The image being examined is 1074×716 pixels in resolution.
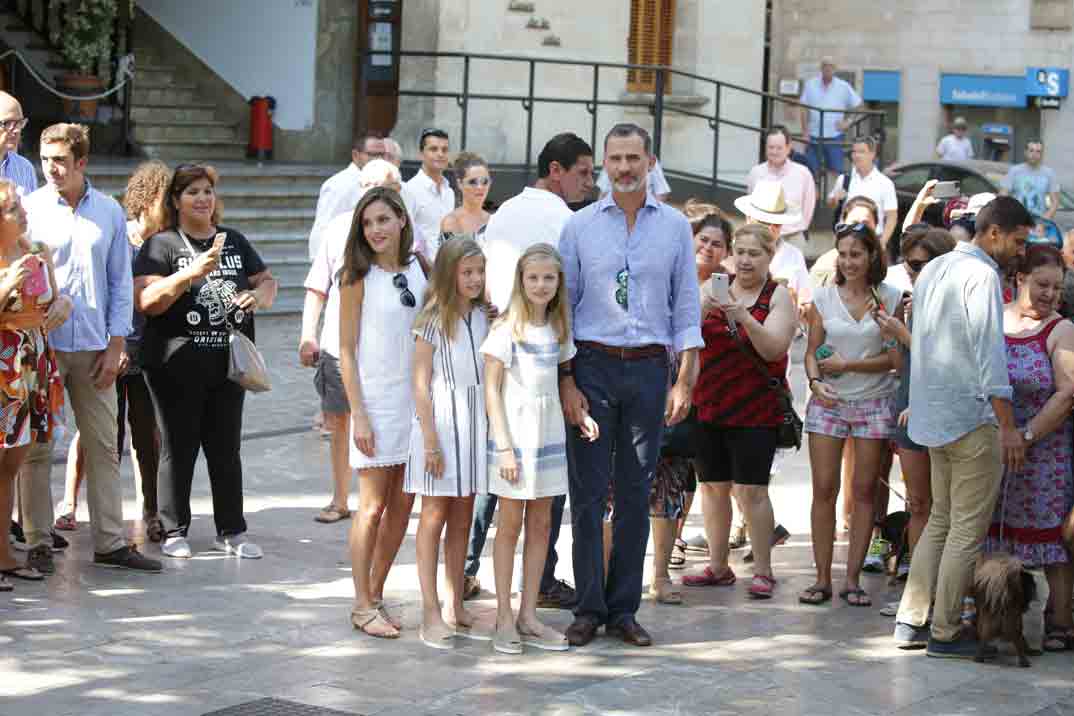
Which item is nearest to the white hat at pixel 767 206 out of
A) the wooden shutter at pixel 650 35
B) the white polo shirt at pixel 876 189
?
the white polo shirt at pixel 876 189

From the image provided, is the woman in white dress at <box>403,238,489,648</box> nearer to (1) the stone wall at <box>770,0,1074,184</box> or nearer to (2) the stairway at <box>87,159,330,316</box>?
(2) the stairway at <box>87,159,330,316</box>

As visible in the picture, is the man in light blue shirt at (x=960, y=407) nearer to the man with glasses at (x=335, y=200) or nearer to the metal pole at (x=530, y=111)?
the man with glasses at (x=335, y=200)

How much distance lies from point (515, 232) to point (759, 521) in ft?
5.82

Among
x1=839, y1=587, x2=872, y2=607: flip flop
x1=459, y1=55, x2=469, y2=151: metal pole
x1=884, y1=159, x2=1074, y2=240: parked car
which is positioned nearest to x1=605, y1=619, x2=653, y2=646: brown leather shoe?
x1=839, y1=587, x2=872, y2=607: flip flop

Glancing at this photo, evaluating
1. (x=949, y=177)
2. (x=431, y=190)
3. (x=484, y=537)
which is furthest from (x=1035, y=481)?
(x=949, y=177)

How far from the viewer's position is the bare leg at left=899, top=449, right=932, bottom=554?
26.3ft

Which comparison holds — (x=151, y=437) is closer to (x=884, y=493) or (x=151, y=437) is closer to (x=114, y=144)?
(x=884, y=493)

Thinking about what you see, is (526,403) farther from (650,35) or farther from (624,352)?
(650,35)

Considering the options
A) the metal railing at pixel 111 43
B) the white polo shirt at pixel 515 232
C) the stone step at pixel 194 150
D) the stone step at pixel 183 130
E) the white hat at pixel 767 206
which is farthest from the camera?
the stone step at pixel 183 130

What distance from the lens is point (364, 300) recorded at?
7.49 m

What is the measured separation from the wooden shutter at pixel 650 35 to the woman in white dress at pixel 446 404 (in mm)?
14307

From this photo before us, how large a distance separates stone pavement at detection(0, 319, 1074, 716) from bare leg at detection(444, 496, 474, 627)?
0.16m

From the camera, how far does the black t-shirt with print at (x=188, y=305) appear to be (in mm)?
8531

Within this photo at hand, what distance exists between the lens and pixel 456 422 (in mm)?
7344
